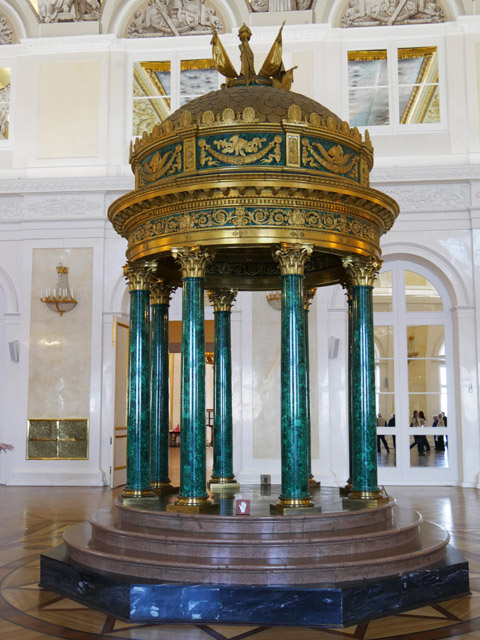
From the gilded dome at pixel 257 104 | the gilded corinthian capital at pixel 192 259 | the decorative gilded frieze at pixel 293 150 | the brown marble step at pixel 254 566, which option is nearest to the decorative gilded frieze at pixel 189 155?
the gilded dome at pixel 257 104

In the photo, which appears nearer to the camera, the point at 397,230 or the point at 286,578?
the point at 286,578

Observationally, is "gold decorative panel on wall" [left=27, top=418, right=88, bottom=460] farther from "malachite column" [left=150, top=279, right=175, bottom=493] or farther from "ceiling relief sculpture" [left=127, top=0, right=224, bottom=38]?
"ceiling relief sculpture" [left=127, top=0, right=224, bottom=38]

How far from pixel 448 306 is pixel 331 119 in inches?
303

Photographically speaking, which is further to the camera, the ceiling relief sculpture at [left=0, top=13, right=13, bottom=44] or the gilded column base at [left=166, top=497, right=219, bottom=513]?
the ceiling relief sculpture at [left=0, top=13, right=13, bottom=44]

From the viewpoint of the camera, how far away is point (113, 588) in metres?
4.97

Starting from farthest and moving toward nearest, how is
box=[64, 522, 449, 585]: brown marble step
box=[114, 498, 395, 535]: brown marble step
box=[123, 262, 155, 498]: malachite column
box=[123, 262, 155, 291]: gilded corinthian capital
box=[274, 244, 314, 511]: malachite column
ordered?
box=[123, 262, 155, 291]: gilded corinthian capital
box=[123, 262, 155, 498]: malachite column
box=[274, 244, 314, 511]: malachite column
box=[114, 498, 395, 535]: brown marble step
box=[64, 522, 449, 585]: brown marble step

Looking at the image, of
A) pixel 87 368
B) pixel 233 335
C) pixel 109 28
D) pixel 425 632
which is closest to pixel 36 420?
pixel 87 368

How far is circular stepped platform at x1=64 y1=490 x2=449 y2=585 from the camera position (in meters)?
4.97

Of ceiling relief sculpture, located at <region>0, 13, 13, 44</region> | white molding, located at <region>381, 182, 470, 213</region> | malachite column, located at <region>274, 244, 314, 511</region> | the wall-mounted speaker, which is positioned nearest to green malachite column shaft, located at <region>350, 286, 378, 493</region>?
malachite column, located at <region>274, 244, 314, 511</region>

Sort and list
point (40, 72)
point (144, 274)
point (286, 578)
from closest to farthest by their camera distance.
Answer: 1. point (286, 578)
2. point (144, 274)
3. point (40, 72)

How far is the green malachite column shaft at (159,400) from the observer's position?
Answer: 7129 mm

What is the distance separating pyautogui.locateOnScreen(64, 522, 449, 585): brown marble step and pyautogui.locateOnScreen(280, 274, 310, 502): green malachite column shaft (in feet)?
2.22

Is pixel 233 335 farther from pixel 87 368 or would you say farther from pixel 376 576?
pixel 376 576

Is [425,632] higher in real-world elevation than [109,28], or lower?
lower
